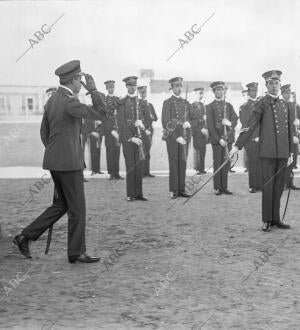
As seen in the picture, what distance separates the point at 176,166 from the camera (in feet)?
33.7

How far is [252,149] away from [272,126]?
4.08 m

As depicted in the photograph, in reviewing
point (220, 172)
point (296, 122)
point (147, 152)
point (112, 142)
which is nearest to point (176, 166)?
point (220, 172)

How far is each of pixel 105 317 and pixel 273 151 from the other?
12.5ft

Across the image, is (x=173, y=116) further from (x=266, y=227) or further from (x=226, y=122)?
(x=266, y=227)

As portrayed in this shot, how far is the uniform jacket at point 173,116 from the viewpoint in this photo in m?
10.2

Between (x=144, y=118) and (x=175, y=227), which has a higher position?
(x=144, y=118)

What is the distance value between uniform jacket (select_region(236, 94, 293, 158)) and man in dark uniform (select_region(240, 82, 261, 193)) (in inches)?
135

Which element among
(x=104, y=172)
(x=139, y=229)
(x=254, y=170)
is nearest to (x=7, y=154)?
(x=104, y=172)

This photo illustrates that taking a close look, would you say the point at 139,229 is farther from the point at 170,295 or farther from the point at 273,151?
the point at 170,295

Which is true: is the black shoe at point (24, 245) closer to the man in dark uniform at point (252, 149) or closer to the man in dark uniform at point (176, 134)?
the man in dark uniform at point (176, 134)

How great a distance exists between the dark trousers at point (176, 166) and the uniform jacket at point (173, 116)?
0.59 ft

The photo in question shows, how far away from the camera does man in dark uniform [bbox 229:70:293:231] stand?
727cm

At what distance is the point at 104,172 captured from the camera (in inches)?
580

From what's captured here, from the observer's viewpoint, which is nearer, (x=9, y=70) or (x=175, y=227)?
(x=175, y=227)
